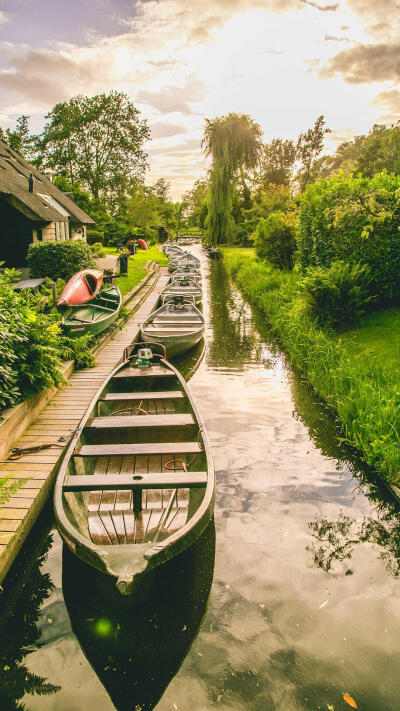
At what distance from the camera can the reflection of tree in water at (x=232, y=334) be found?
12.4 m

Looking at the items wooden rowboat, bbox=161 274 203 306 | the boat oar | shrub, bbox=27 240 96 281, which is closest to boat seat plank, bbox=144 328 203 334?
wooden rowboat, bbox=161 274 203 306

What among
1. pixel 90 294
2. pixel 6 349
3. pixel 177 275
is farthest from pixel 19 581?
pixel 177 275

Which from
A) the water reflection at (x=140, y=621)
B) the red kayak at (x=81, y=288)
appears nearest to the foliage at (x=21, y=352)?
the water reflection at (x=140, y=621)

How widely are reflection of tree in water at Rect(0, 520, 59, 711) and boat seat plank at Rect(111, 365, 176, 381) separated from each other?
118 inches

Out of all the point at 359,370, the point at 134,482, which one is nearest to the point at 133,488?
the point at 134,482

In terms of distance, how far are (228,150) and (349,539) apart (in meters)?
37.1

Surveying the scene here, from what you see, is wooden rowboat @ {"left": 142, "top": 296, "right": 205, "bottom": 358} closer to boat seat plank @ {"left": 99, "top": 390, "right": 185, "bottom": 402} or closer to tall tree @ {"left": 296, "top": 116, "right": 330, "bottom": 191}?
boat seat plank @ {"left": 99, "top": 390, "right": 185, "bottom": 402}

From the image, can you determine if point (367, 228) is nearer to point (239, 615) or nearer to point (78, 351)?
point (78, 351)

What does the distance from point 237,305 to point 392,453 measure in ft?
45.8

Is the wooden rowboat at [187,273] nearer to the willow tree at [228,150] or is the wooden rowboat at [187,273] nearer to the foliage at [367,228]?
the foliage at [367,228]

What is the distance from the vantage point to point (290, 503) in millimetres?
5723

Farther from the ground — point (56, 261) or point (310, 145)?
point (310, 145)

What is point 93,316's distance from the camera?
12.1 meters

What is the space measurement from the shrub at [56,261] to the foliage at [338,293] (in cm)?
792
